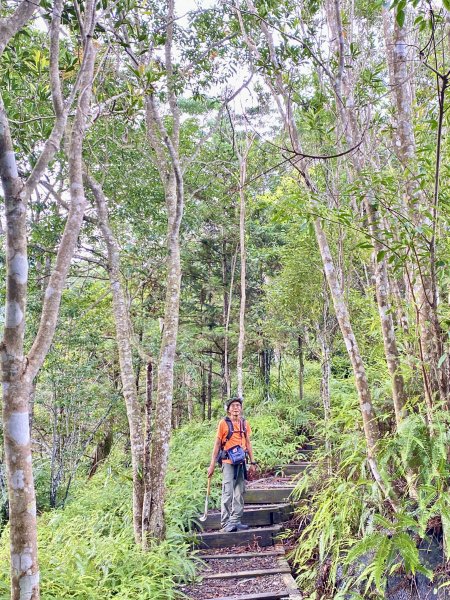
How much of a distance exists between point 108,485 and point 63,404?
1870mm

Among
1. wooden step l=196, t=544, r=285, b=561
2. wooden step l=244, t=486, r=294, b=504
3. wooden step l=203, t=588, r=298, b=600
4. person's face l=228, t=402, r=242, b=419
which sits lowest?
wooden step l=196, t=544, r=285, b=561

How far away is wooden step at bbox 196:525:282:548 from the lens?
573 cm

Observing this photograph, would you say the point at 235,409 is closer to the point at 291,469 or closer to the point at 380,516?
the point at 291,469

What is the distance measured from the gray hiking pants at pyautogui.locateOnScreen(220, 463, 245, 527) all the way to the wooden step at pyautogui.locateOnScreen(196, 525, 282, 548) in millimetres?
173

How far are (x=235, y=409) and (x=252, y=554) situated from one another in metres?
1.82

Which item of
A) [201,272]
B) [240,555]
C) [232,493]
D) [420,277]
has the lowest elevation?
[240,555]

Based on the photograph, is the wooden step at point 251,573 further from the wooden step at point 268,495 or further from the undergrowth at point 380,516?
the wooden step at point 268,495

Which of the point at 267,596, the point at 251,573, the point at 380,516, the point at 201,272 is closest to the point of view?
the point at 380,516

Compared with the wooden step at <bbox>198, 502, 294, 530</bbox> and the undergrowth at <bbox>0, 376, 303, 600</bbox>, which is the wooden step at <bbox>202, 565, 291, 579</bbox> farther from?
the wooden step at <bbox>198, 502, 294, 530</bbox>

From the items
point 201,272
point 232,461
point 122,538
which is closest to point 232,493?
point 232,461

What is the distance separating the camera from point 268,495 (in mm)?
6727

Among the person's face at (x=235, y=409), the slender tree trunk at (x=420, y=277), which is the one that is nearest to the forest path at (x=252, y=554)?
the person's face at (x=235, y=409)

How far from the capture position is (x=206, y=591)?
15.1 ft

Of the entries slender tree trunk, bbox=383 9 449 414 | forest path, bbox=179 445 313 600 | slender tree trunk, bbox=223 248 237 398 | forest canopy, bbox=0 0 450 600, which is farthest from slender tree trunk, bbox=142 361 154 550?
slender tree trunk, bbox=223 248 237 398
